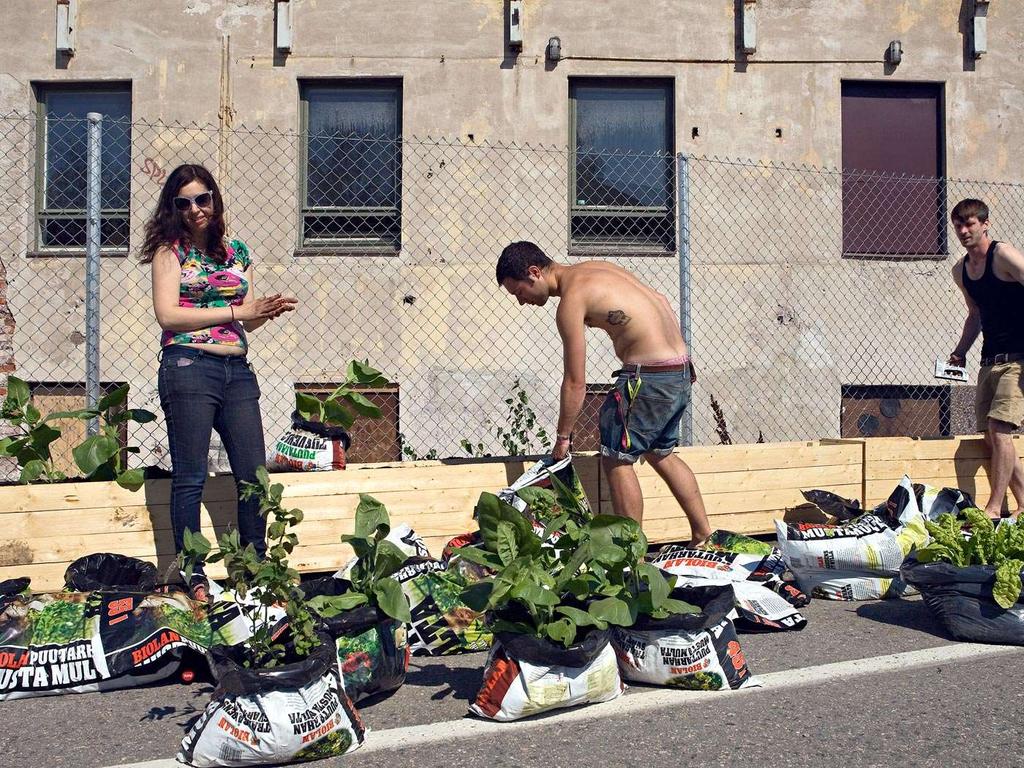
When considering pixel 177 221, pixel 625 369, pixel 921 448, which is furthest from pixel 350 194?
pixel 921 448

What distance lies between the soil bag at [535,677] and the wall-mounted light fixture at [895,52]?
7.56 metres

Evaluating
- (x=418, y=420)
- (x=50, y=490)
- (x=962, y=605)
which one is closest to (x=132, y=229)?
(x=418, y=420)

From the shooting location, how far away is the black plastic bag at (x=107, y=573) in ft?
13.4

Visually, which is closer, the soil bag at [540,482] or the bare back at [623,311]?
the soil bag at [540,482]

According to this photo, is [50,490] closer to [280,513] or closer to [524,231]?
[280,513]

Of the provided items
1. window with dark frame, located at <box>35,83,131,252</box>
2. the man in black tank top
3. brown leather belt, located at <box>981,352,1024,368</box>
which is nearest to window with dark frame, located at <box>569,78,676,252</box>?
the man in black tank top

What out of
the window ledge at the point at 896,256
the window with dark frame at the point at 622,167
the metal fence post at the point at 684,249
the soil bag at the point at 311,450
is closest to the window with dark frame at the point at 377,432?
the window with dark frame at the point at 622,167

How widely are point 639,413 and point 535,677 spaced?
188 centimetres

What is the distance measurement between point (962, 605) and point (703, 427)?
475 centimetres

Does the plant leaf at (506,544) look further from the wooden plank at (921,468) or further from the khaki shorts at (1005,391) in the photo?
the khaki shorts at (1005,391)

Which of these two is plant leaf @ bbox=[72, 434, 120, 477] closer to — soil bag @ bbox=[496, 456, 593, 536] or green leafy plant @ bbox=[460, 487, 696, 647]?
soil bag @ bbox=[496, 456, 593, 536]

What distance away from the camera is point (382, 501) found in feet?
16.4

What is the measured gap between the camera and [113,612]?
364cm

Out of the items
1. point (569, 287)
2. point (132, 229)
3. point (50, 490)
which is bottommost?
point (50, 490)
